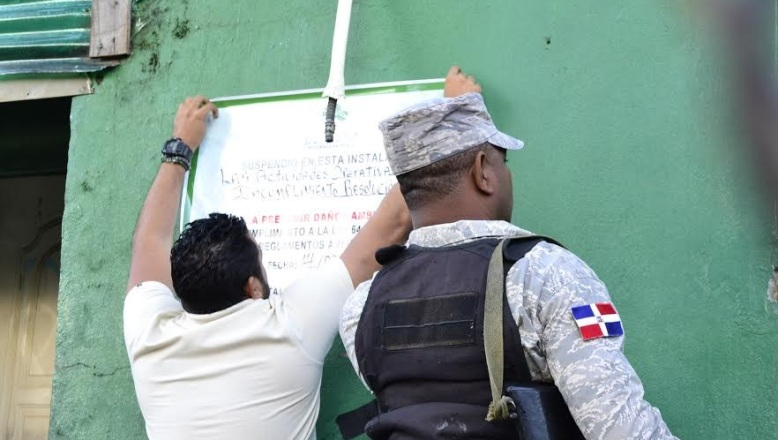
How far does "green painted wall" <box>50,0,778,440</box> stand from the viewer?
2.16 meters

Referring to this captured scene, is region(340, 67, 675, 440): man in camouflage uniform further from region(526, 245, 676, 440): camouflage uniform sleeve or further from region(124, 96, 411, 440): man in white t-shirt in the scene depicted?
region(124, 96, 411, 440): man in white t-shirt

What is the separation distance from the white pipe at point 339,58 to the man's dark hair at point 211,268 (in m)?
0.56

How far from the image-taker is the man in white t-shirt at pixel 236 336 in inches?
81.9

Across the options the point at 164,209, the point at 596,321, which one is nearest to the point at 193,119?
the point at 164,209

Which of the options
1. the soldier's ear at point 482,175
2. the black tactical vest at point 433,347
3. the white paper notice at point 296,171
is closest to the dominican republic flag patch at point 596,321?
the black tactical vest at point 433,347

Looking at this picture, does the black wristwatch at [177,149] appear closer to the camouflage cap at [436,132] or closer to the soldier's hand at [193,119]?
the soldier's hand at [193,119]

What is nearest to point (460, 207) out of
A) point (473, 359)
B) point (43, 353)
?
point (473, 359)

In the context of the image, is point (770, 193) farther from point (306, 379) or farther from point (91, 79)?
point (91, 79)

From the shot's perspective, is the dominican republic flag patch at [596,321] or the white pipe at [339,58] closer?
the dominican republic flag patch at [596,321]

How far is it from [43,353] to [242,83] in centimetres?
216

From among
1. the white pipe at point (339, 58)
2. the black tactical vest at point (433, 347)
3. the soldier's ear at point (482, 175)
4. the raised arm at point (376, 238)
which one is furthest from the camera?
the white pipe at point (339, 58)

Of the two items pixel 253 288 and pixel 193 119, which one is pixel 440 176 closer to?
pixel 253 288

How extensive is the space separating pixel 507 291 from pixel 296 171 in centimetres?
127

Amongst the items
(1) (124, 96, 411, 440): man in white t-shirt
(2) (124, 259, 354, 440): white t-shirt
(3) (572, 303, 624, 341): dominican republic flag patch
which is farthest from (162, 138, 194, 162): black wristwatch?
(3) (572, 303, 624, 341): dominican republic flag patch
